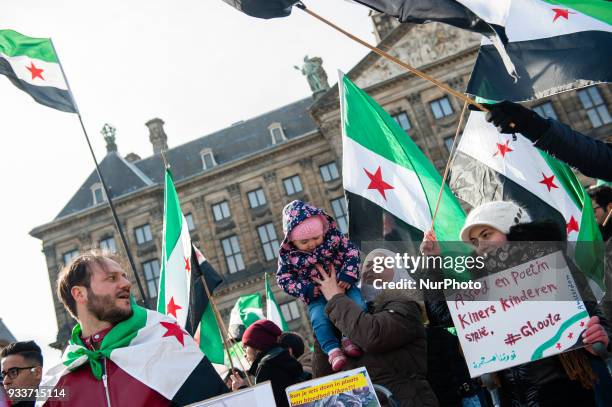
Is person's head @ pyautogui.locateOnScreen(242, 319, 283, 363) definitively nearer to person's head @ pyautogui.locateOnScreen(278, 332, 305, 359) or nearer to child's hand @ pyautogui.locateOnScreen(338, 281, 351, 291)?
person's head @ pyautogui.locateOnScreen(278, 332, 305, 359)

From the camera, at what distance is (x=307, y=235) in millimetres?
2850

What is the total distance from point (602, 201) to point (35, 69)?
7.42 meters

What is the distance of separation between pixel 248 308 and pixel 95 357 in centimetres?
853

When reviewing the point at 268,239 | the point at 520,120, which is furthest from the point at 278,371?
the point at 268,239

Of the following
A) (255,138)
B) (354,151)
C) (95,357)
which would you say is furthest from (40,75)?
(255,138)

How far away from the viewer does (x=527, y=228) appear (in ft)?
8.45

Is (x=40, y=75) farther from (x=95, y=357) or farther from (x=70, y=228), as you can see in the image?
(x=70, y=228)

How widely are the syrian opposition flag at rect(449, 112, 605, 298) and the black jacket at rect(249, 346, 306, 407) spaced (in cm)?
260

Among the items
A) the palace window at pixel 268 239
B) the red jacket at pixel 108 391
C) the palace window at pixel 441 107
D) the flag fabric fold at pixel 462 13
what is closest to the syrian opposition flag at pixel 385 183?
the flag fabric fold at pixel 462 13

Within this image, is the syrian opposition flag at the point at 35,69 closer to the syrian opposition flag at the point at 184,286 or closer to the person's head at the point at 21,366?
the syrian opposition flag at the point at 184,286

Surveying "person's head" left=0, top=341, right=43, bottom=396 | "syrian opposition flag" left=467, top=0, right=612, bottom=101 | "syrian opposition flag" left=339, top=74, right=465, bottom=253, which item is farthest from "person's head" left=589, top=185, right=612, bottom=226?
"person's head" left=0, top=341, right=43, bottom=396

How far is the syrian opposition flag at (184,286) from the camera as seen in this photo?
19.5 feet

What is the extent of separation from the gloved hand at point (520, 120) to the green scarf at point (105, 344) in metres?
2.26

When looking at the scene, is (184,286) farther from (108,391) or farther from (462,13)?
(462,13)
